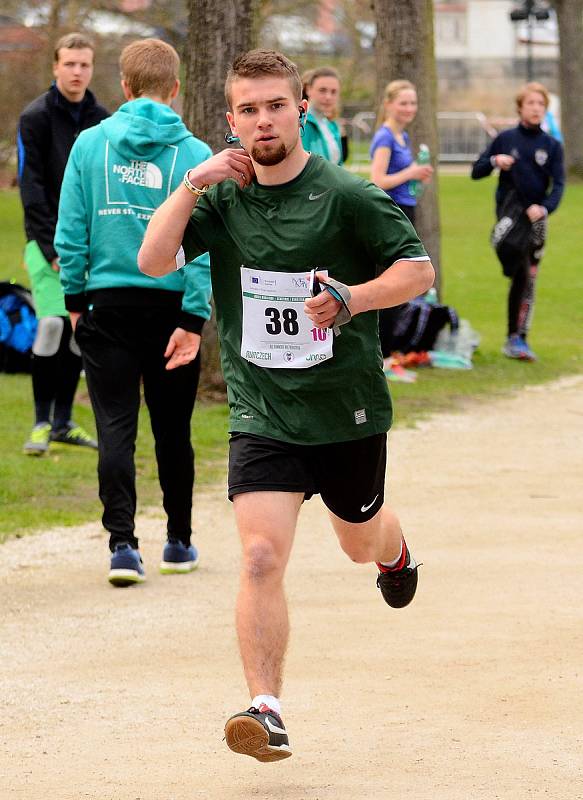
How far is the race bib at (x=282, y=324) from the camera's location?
459 cm

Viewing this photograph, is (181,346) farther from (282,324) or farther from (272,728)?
(272,728)

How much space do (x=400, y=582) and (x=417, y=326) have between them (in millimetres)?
7673

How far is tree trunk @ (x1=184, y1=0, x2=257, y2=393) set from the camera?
1073 cm

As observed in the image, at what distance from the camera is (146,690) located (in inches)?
205

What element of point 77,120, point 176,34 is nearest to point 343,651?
point 77,120

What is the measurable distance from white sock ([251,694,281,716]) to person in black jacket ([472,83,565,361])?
9380 mm

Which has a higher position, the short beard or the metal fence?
the short beard

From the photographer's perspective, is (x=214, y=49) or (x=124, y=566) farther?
(x=214, y=49)

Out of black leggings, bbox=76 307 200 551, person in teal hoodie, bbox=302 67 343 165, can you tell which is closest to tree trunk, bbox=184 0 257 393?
person in teal hoodie, bbox=302 67 343 165

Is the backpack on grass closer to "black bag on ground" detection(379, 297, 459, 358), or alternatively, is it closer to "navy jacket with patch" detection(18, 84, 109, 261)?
"black bag on ground" detection(379, 297, 459, 358)

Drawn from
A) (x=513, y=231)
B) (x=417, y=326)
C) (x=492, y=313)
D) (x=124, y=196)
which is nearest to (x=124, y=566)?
(x=124, y=196)

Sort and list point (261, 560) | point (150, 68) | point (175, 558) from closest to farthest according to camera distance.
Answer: point (261, 560) < point (150, 68) < point (175, 558)

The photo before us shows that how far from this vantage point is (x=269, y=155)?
4.45 metres

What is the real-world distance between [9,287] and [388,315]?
10.1 feet
